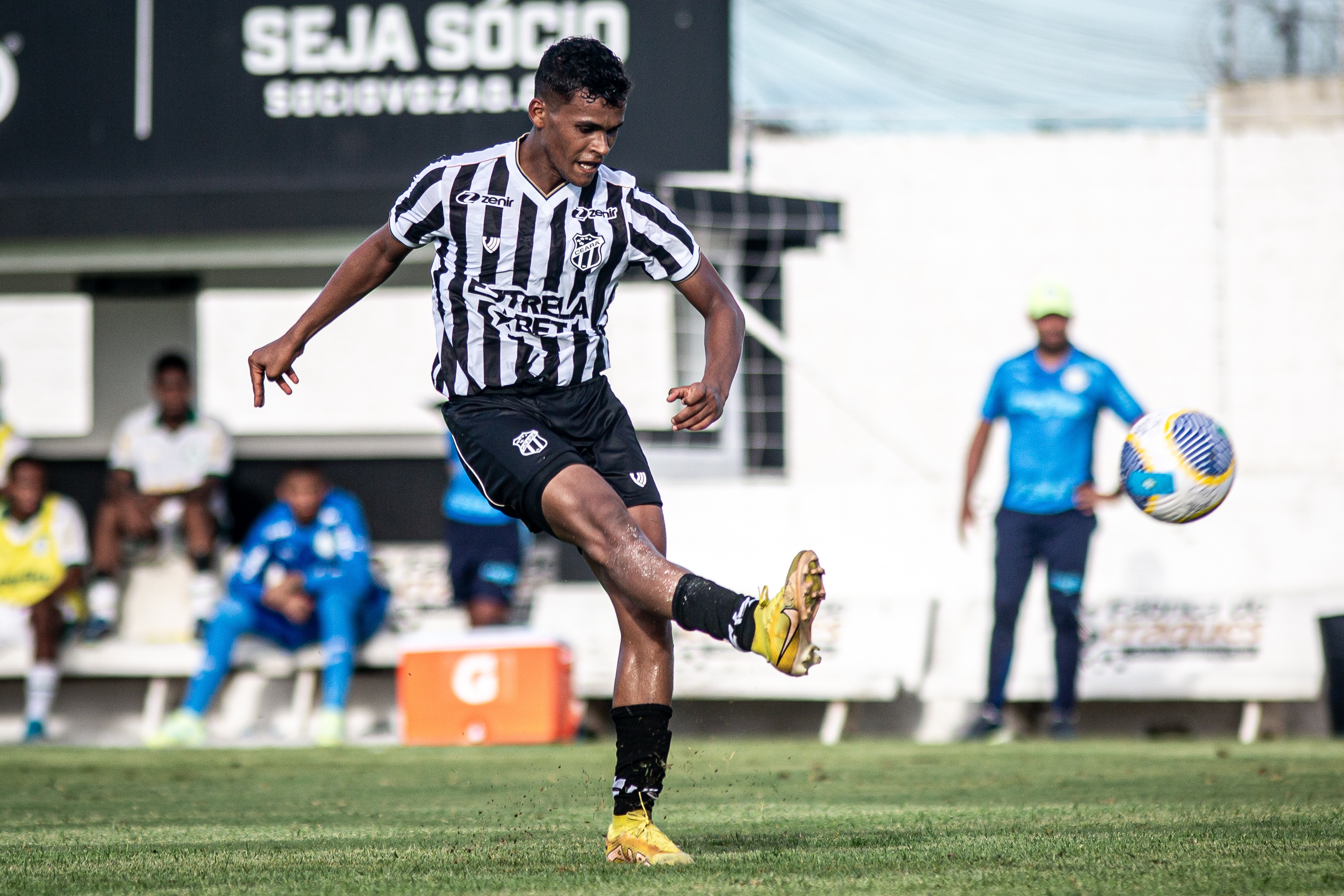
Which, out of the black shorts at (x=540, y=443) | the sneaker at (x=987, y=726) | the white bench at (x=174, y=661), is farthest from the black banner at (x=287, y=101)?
the black shorts at (x=540, y=443)

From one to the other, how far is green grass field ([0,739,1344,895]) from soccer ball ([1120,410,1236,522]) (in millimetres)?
1175

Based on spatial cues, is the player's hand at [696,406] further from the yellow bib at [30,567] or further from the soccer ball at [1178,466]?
the yellow bib at [30,567]

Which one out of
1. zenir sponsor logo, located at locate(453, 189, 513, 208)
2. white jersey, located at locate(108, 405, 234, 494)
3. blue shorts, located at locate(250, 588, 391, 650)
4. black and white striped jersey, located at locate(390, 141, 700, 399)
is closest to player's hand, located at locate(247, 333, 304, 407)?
black and white striped jersey, located at locate(390, 141, 700, 399)

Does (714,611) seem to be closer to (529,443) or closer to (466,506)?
(529,443)

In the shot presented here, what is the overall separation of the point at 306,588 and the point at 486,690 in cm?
148

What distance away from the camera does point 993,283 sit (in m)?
22.2

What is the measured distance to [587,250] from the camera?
4.68 meters

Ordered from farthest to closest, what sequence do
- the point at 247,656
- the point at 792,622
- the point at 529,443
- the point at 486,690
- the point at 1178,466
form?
1. the point at 247,656
2. the point at 486,690
3. the point at 1178,466
4. the point at 529,443
5. the point at 792,622

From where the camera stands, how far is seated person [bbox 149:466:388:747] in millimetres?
10633

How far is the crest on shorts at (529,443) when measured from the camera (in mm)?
4488

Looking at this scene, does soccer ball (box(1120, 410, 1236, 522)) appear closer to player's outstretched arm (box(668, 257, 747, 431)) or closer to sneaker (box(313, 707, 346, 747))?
player's outstretched arm (box(668, 257, 747, 431))

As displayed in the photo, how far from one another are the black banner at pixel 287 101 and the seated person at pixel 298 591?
1.86m

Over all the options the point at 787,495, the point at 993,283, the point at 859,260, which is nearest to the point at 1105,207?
the point at 993,283

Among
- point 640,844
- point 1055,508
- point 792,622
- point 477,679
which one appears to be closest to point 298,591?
point 477,679
